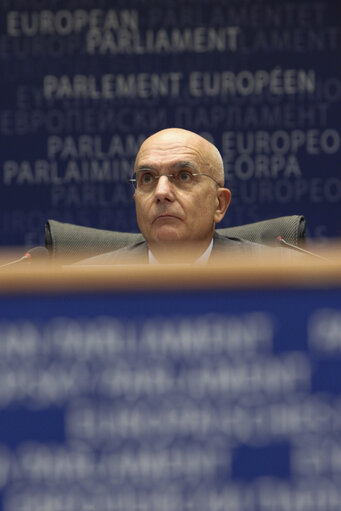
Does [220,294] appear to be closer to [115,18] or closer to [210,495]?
[210,495]

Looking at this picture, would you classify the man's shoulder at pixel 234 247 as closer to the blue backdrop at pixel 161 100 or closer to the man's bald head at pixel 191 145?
the man's bald head at pixel 191 145

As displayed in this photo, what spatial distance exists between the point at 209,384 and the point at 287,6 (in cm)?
327

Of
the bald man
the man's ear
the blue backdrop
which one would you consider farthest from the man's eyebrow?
the blue backdrop

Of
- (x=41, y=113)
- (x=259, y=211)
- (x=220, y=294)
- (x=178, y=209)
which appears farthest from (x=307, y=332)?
(x=41, y=113)

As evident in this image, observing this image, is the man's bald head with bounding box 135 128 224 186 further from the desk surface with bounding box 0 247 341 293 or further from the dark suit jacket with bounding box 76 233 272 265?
the desk surface with bounding box 0 247 341 293

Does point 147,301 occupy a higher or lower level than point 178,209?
lower

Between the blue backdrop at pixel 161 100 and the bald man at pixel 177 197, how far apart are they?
79.1 inches

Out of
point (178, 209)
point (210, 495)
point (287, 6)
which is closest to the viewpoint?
point (210, 495)

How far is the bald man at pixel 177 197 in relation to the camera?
5.26 feet

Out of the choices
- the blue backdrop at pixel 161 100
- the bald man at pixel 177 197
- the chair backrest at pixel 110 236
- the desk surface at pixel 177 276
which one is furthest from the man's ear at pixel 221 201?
the blue backdrop at pixel 161 100

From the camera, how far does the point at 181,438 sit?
2.31ft

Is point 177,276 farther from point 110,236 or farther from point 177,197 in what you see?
point 110,236


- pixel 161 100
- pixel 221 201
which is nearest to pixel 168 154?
pixel 221 201

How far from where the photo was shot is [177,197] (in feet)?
5.37
